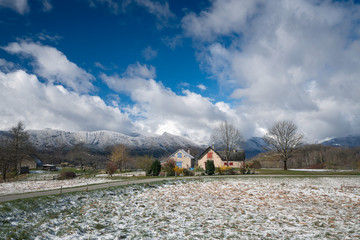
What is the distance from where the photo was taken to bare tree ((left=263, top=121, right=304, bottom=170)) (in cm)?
4391

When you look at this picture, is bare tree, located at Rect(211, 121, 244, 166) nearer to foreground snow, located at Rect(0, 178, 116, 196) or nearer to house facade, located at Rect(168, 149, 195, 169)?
house facade, located at Rect(168, 149, 195, 169)

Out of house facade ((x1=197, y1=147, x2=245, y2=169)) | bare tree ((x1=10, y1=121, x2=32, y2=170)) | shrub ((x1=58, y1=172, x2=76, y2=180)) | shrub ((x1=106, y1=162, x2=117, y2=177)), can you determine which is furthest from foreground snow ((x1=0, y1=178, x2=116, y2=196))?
house facade ((x1=197, y1=147, x2=245, y2=169))

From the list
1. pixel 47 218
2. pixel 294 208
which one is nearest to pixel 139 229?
pixel 47 218

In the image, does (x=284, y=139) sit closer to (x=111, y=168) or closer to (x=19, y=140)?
(x=111, y=168)

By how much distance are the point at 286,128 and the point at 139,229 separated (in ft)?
151

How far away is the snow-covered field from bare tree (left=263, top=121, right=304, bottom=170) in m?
32.7

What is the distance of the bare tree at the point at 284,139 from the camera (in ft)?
144

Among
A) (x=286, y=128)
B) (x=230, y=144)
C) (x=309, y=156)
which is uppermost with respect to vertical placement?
(x=286, y=128)

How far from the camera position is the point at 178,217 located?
9562mm

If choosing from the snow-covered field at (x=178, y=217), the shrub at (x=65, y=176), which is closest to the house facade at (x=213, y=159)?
the shrub at (x=65, y=176)

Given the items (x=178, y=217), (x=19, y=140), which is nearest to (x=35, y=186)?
(x=178, y=217)

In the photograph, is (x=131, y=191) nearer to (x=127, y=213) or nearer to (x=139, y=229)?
(x=127, y=213)

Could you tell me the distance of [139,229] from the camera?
314 inches

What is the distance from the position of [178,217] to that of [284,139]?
43422mm
